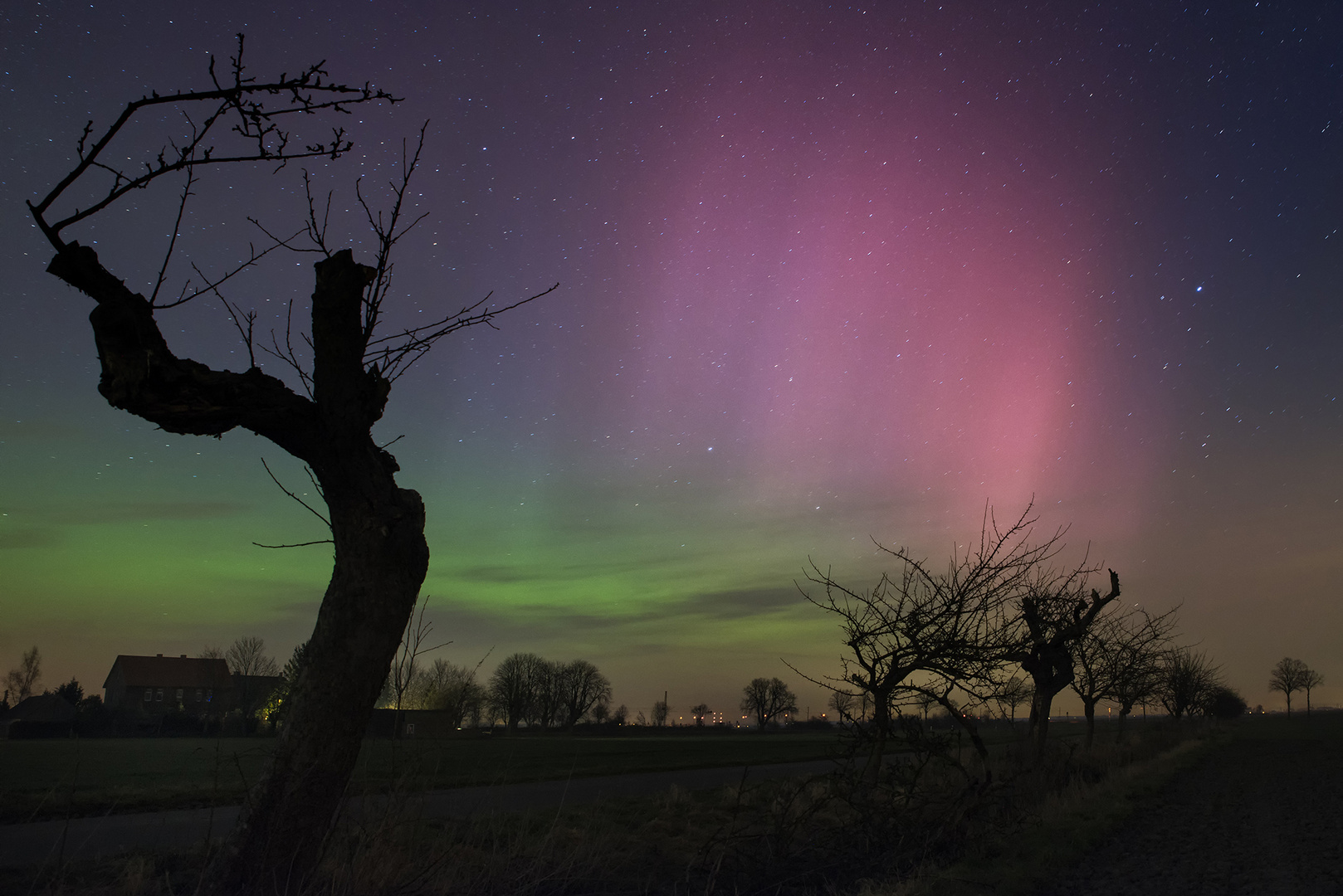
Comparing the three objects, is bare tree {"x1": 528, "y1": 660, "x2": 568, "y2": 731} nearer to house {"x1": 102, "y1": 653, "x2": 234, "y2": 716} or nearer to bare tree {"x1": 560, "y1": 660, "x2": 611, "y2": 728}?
bare tree {"x1": 560, "y1": 660, "x2": 611, "y2": 728}

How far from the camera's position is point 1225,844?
1198 cm

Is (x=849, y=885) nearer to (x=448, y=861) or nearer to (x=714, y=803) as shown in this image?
(x=448, y=861)

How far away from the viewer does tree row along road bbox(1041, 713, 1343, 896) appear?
9062mm

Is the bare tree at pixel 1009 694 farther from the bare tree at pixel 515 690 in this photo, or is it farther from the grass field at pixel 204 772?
the bare tree at pixel 515 690

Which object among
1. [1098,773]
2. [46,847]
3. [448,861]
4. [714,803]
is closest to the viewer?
[448,861]

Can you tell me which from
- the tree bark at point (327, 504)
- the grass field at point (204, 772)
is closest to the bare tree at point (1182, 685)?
the grass field at point (204, 772)

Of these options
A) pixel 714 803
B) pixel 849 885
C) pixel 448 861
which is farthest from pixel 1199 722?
pixel 448 861

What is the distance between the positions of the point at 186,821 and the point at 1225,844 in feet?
55.2

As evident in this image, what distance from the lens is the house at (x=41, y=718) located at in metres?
58.0

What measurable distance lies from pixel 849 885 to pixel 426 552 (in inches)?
244

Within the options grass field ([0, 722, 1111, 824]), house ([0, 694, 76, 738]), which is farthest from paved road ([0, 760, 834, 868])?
house ([0, 694, 76, 738])

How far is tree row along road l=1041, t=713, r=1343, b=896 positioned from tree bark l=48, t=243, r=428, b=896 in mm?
7804

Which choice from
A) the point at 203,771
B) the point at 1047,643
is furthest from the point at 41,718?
the point at 1047,643

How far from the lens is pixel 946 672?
10.3 m
